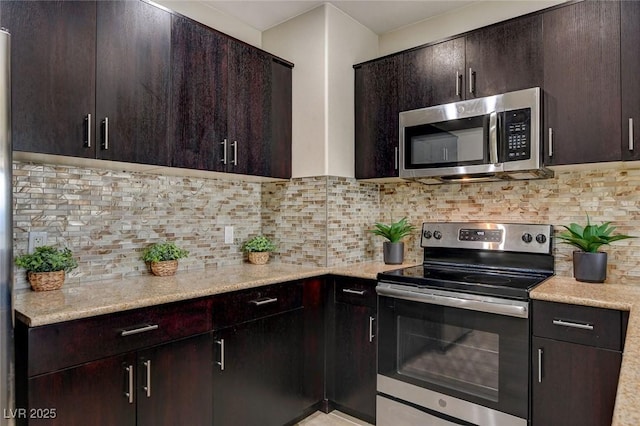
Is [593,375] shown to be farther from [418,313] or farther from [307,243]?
[307,243]

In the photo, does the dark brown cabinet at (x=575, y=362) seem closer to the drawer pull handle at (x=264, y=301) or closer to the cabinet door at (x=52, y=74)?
the drawer pull handle at (x=264, y=301)

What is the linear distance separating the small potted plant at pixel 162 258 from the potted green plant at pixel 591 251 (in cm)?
211

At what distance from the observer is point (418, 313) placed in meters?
2.18

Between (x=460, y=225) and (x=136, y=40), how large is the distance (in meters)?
2.11

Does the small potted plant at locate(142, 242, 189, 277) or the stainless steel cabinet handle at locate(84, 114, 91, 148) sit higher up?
the stainless steel cabinet handle at locate(84, 114, 91, 148)

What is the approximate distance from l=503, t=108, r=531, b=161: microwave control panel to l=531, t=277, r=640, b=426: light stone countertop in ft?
2.20

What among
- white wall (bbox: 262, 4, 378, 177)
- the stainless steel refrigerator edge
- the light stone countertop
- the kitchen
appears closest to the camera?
the light stone countertop

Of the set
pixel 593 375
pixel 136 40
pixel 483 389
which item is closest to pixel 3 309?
pixel 136 40

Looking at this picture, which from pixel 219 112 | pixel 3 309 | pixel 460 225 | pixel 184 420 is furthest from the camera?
pixel 460 225

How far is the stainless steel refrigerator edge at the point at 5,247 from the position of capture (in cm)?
124

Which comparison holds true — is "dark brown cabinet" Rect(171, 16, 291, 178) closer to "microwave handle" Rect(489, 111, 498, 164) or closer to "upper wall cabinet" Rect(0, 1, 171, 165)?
"upper wall cabinet" Rect(0, 1, 171, 165)

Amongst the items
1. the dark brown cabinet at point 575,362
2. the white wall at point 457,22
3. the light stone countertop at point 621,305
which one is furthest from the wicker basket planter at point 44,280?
the white wall at point 457,22

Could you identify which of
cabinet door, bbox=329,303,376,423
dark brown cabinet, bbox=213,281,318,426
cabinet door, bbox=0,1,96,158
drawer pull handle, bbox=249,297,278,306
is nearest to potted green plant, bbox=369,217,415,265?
cabinet door, bbox=329,303,376,423

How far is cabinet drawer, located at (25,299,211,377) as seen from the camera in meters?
1.41
